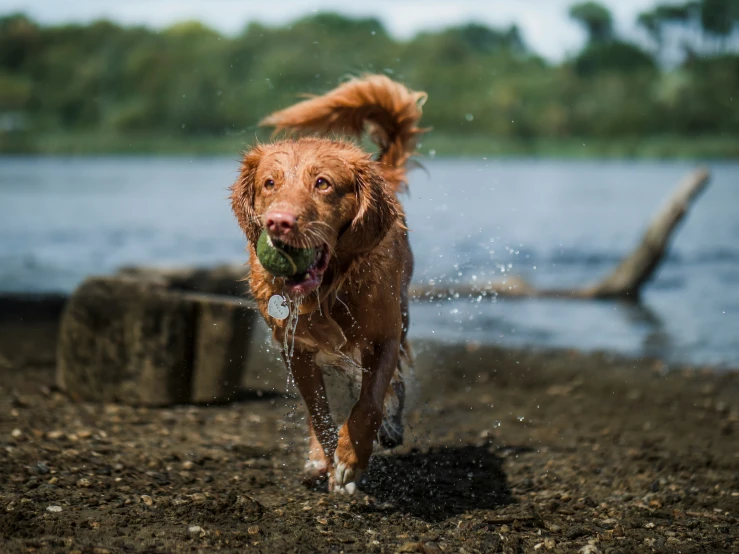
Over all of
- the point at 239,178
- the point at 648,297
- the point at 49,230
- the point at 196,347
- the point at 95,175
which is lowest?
the point at 95,175

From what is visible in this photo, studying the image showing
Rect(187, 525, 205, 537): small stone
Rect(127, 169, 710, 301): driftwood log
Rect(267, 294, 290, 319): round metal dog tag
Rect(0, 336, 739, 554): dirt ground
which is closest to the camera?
Rect(187, 525, 205, 537): small stone

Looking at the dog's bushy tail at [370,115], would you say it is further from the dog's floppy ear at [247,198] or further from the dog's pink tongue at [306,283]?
the dog's pink tongue at [306,283]

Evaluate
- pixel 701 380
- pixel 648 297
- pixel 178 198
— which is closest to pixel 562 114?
pixel 178 198

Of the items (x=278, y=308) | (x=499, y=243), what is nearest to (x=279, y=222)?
(x=278, y=308)

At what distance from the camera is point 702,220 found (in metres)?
27.8

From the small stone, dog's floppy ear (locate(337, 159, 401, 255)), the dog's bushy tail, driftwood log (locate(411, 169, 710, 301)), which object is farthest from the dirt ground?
driftwood log (locate(411, 169, 710, 301))

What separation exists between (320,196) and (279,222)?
0.41 metres

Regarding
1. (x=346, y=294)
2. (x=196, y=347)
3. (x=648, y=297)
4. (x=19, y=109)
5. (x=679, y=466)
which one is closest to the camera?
(x=346, y=294)

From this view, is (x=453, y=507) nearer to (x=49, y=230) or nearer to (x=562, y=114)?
(x=49, y=230)

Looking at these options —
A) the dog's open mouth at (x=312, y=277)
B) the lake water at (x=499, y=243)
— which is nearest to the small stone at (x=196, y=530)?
the dog's open mouth at (x=312, y=277)

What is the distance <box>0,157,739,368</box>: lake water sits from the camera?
34.9 ft

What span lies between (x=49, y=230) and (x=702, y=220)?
1971 centimetres

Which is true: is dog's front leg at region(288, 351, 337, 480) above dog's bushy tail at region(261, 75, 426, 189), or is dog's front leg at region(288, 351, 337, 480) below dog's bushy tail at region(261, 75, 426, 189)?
below

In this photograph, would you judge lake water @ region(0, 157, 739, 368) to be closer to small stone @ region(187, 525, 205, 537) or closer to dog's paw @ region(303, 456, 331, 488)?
dog's paw @ region(303, 456, 331, 488)
